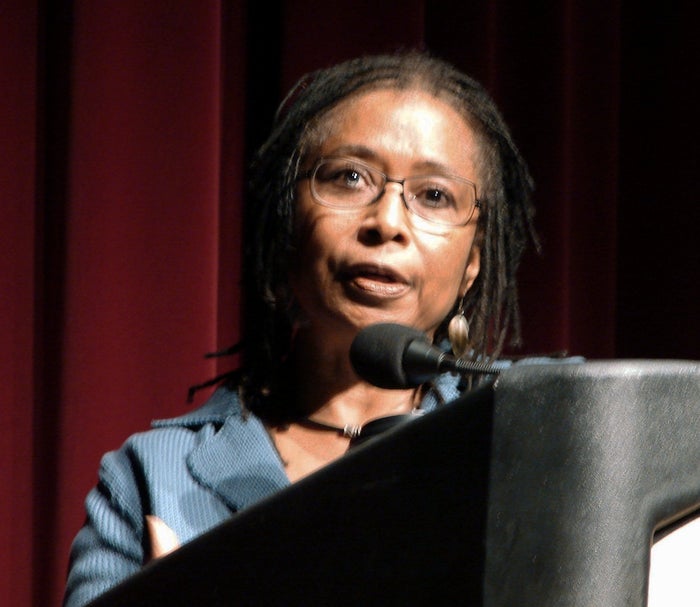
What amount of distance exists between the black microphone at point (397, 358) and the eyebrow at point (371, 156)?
1.12 ft

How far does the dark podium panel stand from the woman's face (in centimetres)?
51

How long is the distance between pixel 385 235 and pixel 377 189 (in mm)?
51

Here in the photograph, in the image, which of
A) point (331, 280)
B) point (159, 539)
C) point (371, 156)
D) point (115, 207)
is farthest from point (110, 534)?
point (115, 207)

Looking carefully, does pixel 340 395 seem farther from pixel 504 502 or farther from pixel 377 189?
pixel 504 502

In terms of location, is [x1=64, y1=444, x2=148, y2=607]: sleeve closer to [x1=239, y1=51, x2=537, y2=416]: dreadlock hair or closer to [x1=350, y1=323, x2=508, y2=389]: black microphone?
[x1=239, y1=51, x2=537, y2=416]: dreadlock hair

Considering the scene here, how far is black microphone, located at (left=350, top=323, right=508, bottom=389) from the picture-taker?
551mm

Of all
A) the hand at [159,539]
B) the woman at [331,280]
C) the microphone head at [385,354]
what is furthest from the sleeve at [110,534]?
the microphone head at [385,354]

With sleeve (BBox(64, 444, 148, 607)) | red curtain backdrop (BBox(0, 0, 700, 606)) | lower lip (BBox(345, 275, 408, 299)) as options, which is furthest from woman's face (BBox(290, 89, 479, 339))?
red curtain backdrop (BBox(0, 0, 700, 606))

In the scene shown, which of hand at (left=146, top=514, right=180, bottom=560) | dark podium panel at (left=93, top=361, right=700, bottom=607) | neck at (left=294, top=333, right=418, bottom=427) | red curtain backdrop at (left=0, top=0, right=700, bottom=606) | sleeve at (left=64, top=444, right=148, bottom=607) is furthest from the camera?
red curtain backdrop at (left=0, top=0, right=700, bottom=606)

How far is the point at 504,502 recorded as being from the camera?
346mm

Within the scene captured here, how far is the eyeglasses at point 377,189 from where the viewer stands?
2.97ft

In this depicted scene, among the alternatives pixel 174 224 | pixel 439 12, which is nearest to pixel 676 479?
pixel 174 224

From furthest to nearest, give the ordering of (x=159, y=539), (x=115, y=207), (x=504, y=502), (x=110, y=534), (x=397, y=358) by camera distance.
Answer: (x=115, y=207), (x=110, y=534), (x=159, y=539), (x=397, y=358), (x=504, y=502)

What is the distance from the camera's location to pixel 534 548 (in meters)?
0.35
